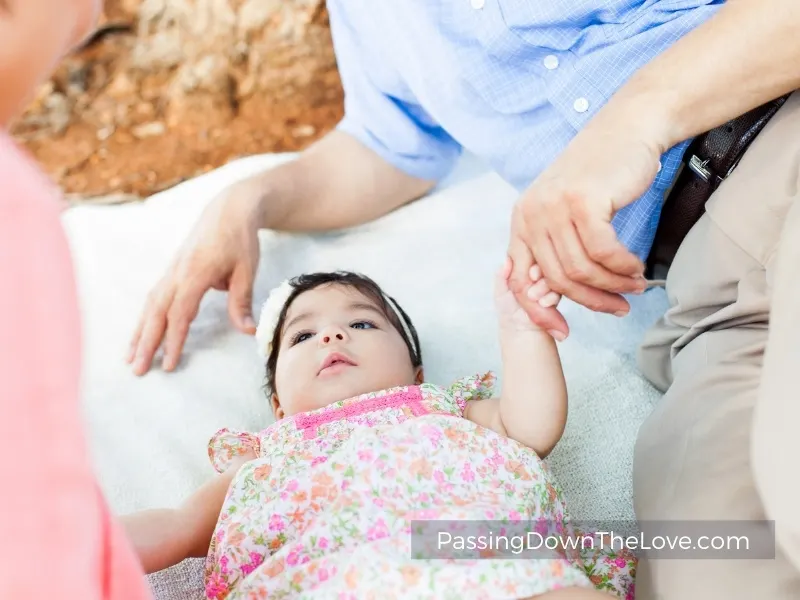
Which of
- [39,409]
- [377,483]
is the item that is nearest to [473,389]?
[377,483]

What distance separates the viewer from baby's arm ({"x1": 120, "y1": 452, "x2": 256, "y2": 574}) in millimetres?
878

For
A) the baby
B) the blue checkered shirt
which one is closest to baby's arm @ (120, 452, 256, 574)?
the baby

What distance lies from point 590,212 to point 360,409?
0.37 meters

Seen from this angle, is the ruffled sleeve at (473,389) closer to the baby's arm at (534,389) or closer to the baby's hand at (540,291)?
the baby's arm at (534,389)

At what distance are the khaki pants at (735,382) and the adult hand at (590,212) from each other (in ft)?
0.40

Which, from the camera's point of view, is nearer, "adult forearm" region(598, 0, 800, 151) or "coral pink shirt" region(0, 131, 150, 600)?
"coral pink shirt" region(0, 131, 150, 600)

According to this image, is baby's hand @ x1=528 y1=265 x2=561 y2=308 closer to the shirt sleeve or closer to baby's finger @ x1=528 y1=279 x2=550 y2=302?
baby's finger @ x1=528 y1=279 x2=550 y2=302

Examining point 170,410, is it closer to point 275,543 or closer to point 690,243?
point 275,543

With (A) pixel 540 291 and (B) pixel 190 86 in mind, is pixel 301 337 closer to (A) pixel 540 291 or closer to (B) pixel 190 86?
(A) pixel 540 291

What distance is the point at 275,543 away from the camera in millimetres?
818

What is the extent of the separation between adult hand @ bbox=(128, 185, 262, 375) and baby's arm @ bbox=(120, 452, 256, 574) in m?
0.32

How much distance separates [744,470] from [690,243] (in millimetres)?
314

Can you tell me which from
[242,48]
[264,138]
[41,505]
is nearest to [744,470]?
[41,505]

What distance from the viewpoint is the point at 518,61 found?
1068 mm
